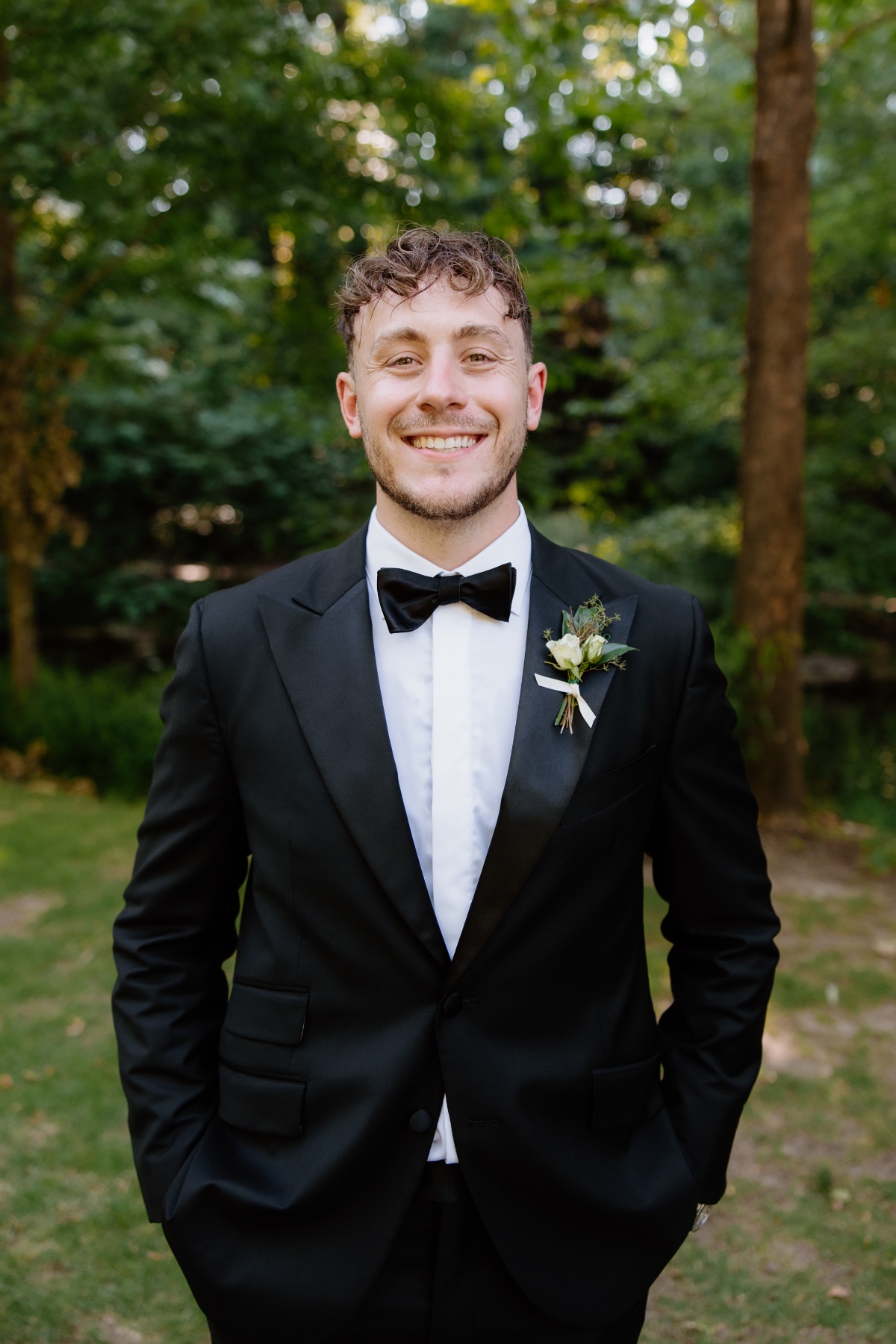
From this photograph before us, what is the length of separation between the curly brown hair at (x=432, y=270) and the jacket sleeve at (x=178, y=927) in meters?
0.67

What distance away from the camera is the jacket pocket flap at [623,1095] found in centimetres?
171

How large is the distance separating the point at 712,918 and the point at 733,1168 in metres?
2.11

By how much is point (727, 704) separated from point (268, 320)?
9.11 m

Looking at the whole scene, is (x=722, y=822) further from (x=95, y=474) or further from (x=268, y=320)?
(x=95, y=474)

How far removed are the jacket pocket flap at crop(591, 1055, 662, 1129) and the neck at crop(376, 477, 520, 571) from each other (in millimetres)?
942

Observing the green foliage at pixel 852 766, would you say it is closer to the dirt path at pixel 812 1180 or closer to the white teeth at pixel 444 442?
the dirt path at pixel 812 1180

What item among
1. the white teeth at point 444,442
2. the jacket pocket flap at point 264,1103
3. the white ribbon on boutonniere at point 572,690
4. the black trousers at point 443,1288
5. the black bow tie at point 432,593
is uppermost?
the white teeth at point 444,442

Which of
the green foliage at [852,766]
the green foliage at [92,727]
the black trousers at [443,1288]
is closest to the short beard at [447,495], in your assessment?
the black trousers at [443,1288]

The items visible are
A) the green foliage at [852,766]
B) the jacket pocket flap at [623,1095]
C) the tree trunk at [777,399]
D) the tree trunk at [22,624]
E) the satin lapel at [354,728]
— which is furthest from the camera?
the tree trunk at [22,624]

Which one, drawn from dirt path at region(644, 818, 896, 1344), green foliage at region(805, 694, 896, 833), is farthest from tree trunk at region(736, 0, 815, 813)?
dirt path at region(644, 818, 896, 1344)

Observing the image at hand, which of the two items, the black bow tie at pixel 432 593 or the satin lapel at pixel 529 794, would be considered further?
the black bow tie at pixel 432 593

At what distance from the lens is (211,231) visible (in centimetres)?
1022

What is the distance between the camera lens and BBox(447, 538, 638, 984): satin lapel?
161cm

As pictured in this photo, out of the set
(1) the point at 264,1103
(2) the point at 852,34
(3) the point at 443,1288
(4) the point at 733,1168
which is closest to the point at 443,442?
(1) the point at 264,1103
